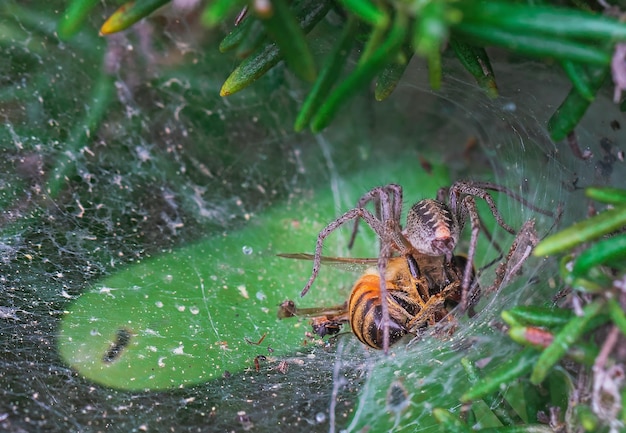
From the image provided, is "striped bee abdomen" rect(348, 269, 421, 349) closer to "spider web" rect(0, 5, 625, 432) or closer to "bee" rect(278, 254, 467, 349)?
"bee" rect(278, 254, 467, 349)

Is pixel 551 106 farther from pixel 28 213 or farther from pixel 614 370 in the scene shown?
pixel 28 213

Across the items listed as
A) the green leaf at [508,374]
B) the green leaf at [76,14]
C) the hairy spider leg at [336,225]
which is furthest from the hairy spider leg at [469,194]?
the green leaf at [76,14]

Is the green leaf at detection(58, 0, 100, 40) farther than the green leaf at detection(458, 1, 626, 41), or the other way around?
the green leaf at detection(58, 0, 100, 40)

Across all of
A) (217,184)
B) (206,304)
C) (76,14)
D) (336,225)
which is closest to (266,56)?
(76,14)

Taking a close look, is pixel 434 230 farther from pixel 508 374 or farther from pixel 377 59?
pixel 377 59

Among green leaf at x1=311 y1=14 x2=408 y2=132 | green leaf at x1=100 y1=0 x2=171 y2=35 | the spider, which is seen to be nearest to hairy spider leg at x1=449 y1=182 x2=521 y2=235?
the spider
